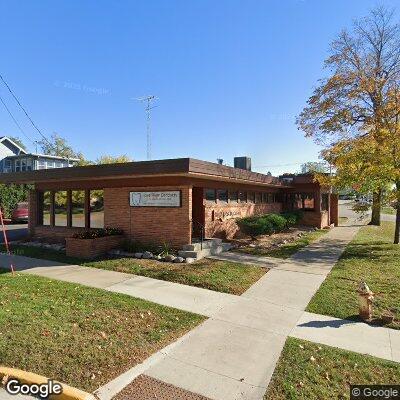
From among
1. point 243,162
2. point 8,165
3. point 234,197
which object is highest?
point 8,165

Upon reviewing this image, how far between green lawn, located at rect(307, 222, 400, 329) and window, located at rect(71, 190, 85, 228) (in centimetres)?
960

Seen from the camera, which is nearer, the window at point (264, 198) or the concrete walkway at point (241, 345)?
the concrete walkway at point (241, 345)

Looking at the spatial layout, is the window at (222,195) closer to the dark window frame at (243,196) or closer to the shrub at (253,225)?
the shrub at (253,225)

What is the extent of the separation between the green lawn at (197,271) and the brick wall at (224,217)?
2739 mm

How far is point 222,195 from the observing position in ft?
46.1

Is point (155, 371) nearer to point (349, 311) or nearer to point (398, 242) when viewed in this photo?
point (349, 311)

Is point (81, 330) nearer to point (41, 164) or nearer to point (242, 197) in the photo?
point (242, 197)

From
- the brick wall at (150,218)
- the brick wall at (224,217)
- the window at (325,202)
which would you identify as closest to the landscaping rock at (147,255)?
the brick wall at (150,218)

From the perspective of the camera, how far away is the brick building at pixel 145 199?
1114cm

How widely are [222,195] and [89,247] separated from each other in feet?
18.8

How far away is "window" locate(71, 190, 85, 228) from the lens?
1370 cm

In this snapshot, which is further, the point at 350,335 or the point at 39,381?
the point at 350,335

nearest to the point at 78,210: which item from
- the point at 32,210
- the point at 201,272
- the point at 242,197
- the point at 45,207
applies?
the point at 45,207

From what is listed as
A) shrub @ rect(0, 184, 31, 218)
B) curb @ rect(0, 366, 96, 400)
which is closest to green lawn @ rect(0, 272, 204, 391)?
curb @ rect(0, 366, 96, 400)
